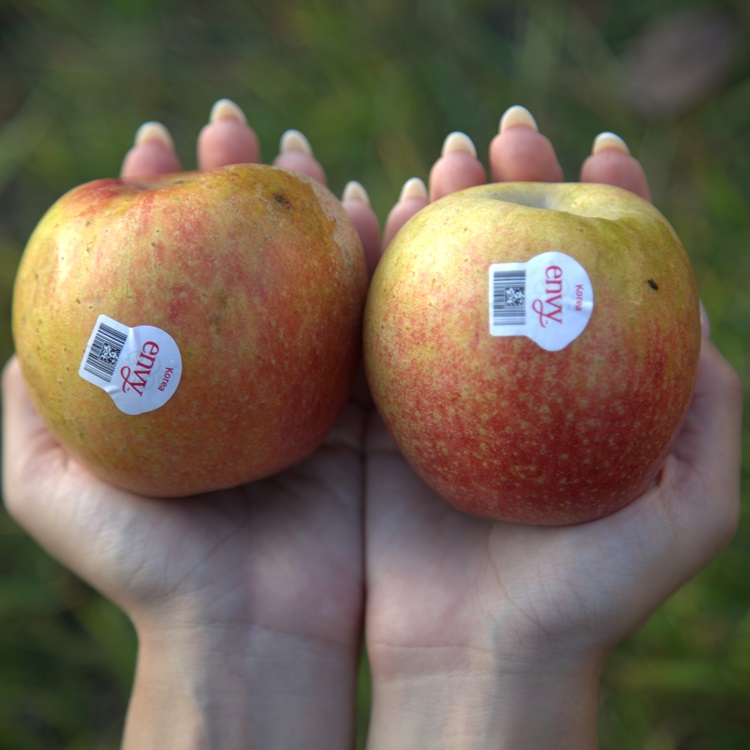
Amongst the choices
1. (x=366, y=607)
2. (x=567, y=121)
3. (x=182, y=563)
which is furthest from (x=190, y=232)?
(x=567, y=121)

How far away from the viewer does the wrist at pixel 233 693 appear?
4.63ft

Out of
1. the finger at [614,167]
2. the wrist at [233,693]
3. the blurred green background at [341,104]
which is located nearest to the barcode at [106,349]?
the wrist at [233,693]

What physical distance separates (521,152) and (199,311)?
764 mm

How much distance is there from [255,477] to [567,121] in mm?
1712

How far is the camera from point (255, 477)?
4.54ft

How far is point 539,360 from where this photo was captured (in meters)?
1.13

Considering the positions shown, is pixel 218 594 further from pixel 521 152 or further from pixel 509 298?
pixel 521 152

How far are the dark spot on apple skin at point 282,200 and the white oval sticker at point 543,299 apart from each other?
36 centimetres

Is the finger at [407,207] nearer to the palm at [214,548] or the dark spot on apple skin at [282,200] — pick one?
the dark spot on apple skin at [282,200]

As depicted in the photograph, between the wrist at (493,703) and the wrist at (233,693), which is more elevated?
the wrist at (493,703)

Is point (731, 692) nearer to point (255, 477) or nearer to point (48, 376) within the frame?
point (255, 477)

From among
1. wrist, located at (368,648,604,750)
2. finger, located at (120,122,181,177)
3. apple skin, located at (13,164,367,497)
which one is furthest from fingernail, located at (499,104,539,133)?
wrist, located at (368,648,604,750)

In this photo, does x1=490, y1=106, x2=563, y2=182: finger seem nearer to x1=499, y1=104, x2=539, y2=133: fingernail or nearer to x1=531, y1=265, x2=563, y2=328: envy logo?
x1=499, y1=104, x2=539, y2=133: fingernail

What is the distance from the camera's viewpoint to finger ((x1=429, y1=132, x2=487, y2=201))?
1.59 metres
